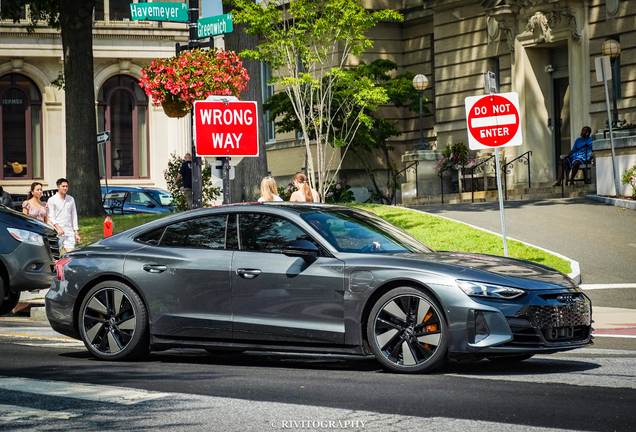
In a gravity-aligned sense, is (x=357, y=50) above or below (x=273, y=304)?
above

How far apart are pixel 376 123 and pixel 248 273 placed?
83.0 ft

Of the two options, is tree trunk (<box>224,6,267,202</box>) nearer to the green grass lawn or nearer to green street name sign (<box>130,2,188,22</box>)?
the green grass lawn

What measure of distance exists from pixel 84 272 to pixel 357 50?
18.2 meters

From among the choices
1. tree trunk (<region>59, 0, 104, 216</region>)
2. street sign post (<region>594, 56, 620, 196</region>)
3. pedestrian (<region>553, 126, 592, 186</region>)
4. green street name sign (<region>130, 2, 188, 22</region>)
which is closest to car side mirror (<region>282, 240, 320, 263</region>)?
green street name sign (<region>130, 2, 188, 22</region>)

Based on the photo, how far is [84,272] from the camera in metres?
9.53

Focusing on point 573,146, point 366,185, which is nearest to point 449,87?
point 366,185

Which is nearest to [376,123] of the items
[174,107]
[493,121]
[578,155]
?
[578,155]

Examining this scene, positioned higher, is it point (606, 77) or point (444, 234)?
point (606, 77)

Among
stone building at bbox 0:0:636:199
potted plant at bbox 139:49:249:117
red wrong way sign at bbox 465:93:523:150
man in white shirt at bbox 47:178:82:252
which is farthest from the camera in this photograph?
stone building at bbox 0:0:636:199

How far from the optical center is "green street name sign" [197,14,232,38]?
15781 millimetres

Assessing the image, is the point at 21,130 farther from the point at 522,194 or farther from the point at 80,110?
the point at 522,194

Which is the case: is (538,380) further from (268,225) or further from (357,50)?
(357,50)

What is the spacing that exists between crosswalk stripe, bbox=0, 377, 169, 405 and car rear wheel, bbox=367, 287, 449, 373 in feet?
6.16

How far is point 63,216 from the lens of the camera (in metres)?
17.8
